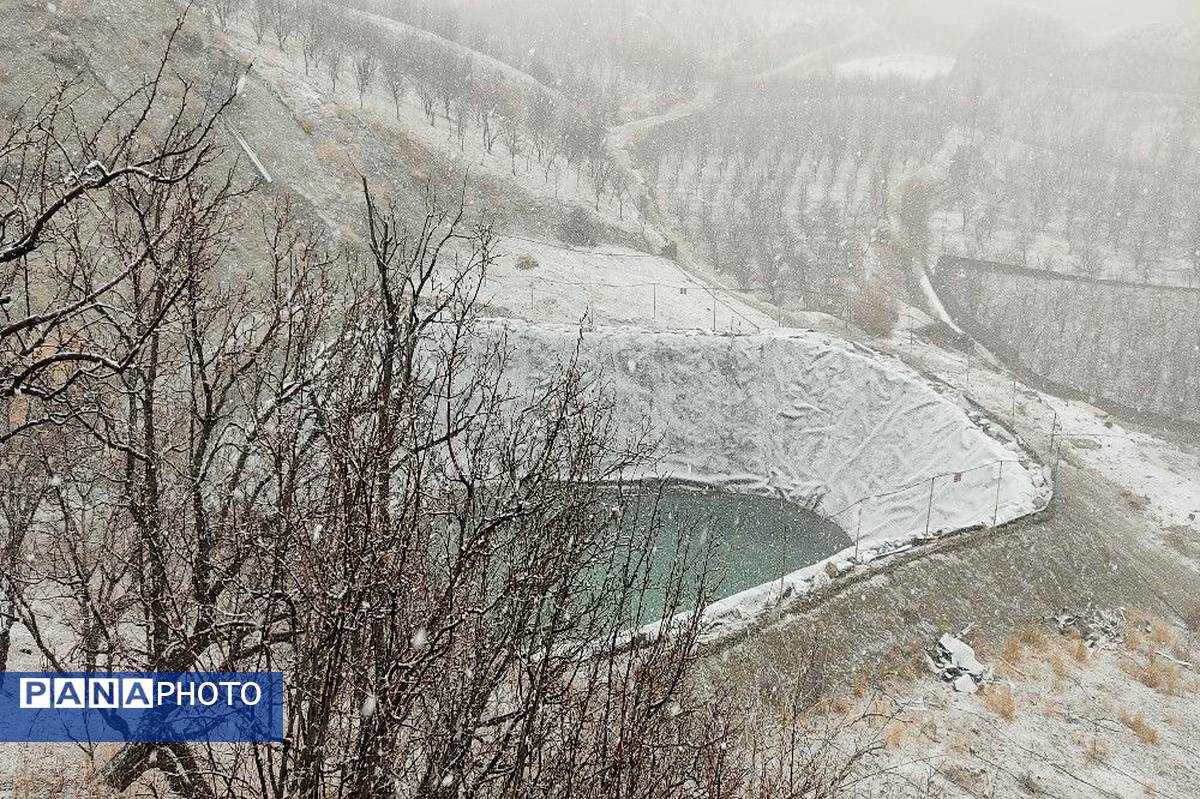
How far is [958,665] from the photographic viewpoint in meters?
16.2

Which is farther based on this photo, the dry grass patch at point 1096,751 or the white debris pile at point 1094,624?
the white debris pile at point 1094,624

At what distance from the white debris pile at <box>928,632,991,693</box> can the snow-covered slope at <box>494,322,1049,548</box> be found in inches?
446

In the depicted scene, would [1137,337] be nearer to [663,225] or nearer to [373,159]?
[663,225]

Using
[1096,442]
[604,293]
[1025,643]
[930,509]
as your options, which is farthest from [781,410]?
[1025,643]

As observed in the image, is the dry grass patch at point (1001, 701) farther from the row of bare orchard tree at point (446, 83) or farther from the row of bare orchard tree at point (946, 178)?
the row of bare orchard tree at point (946, 178)

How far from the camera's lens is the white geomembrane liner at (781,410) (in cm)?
2908

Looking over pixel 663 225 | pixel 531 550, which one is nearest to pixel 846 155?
pixel 663 225

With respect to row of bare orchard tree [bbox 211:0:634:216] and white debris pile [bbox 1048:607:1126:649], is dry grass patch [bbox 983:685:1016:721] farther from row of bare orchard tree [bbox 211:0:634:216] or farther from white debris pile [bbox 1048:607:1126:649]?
row of bare orchard tree [bbox 211:0:634:216]

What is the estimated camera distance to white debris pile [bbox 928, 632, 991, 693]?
15.7 meters

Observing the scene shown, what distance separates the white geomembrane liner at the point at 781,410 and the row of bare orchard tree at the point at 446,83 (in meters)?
20.0

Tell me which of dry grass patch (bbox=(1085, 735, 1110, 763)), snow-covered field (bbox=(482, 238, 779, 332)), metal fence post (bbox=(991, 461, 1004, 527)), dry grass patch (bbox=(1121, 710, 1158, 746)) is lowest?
dry grass patch (bbox=(1085, 735, 1110, 763))

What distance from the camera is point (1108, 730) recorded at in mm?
14547

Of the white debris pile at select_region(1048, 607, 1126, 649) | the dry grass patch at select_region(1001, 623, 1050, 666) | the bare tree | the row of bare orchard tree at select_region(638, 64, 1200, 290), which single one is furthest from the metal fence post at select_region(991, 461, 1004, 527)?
the bare tree

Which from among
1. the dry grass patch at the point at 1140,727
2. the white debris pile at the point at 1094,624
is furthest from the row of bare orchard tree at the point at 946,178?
the dry grass patch at the point at 1140,727
